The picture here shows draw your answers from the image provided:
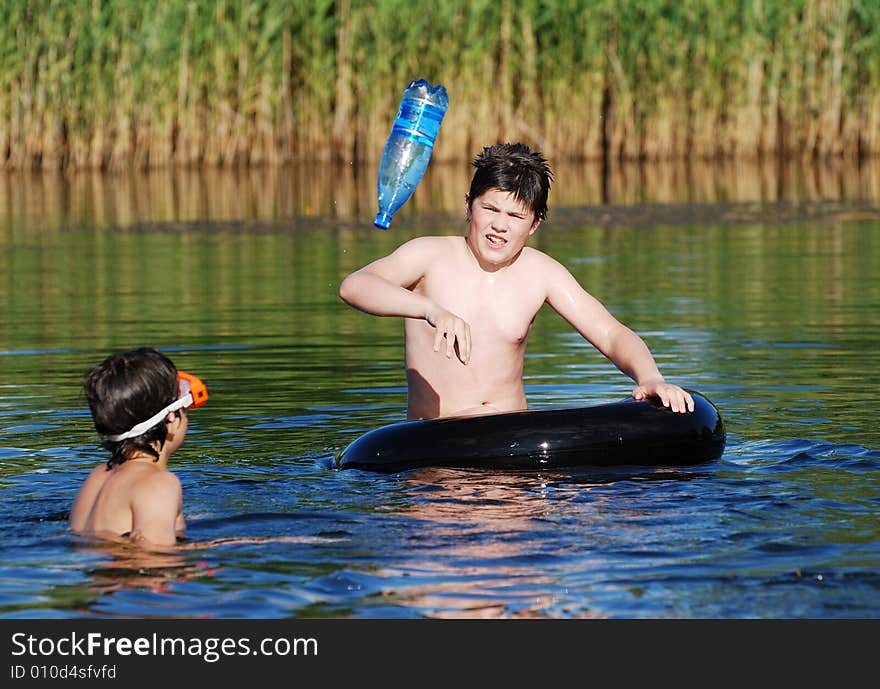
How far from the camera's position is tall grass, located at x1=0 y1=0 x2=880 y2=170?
928 inches

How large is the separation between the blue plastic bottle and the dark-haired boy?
0.25 meters

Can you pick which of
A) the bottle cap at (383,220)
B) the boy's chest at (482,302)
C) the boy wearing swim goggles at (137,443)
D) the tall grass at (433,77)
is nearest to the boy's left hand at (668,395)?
the boy's chest at (482,302)

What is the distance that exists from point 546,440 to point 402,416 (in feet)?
5.92

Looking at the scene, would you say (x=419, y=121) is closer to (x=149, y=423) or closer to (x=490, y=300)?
(x=490, y=300)

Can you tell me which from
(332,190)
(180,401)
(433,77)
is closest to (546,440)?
(180,401)

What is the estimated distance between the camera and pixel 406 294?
6258 mm

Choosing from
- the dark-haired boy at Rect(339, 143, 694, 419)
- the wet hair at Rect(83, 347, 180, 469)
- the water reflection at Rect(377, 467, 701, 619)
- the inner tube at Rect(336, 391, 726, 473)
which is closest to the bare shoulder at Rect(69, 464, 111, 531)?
the wet hair at Rect(83, 347, 180, 469)

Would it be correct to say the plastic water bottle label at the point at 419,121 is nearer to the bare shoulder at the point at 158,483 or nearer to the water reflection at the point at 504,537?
the water reflection at the point at 504,537

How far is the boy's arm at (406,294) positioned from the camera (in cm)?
586
